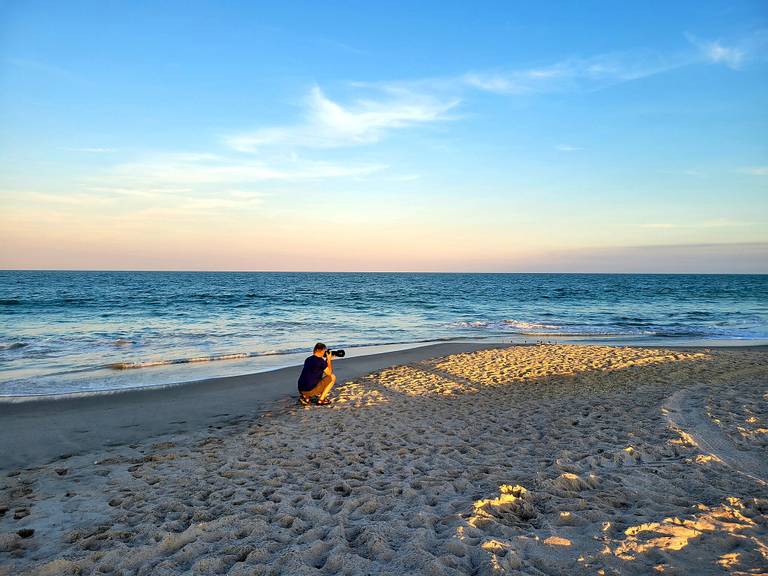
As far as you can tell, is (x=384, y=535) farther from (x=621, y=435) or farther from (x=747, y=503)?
(x=621, y=435)

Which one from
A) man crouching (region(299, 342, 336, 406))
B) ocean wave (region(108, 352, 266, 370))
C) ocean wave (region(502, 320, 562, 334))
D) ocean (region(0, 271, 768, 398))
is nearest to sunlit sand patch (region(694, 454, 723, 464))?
man crouching (region(299, 342, 336, 406))

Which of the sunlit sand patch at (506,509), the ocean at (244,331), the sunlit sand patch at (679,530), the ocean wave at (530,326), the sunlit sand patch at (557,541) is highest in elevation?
the sunlit sand patch at (679,530)

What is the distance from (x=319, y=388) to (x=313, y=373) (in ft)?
0.98

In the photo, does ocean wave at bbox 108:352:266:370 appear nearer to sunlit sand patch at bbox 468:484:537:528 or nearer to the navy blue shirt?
the navy blue shirt

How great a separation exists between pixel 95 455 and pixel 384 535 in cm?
472

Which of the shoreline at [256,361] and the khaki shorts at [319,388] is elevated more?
the khaki shorts at [319,388]

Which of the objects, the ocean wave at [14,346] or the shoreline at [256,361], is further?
the ocean wave at [14,346]

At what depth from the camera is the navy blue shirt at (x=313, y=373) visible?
901 cm

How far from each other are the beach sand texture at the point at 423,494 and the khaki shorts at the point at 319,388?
0.34 m

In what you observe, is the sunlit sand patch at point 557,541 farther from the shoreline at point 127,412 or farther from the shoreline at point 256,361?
the shoreline at point 256,361

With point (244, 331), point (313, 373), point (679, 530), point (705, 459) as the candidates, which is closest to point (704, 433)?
point (705, 459)

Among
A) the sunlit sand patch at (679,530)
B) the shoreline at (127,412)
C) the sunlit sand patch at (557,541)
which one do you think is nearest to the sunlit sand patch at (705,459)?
the sunlit sand patch at (679,530)

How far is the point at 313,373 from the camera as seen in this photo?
9047 mm

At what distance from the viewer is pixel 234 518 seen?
14.0 feet
